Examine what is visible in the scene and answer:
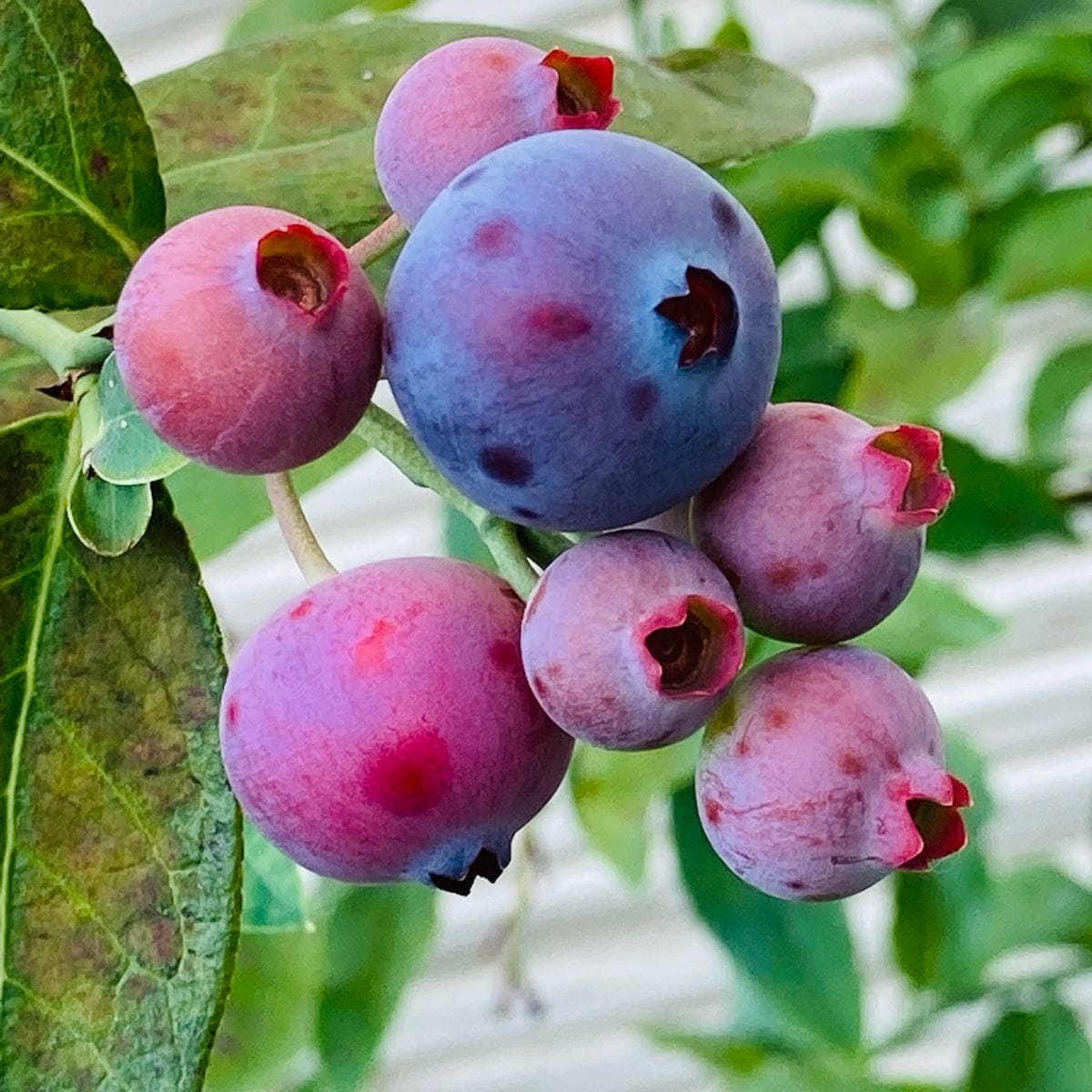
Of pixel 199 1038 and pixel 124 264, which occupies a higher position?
pixel 124 264

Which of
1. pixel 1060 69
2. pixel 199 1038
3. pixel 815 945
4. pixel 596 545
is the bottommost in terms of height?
pixel 815 945

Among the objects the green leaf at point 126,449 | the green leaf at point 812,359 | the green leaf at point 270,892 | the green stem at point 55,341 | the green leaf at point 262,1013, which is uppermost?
the green stem at point 55,341

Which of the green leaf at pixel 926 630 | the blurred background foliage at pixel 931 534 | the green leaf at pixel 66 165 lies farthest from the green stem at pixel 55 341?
the green leaf at pixel 926 630

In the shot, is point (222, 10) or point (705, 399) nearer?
point (705, 399)

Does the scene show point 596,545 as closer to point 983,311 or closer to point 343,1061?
point 983,311

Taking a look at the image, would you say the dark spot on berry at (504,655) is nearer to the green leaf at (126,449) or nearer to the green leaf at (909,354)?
the green leaf at (126,449)

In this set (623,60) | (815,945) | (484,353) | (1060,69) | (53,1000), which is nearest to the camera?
(484,353)

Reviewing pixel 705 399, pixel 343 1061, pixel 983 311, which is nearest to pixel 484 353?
pixel 705 399
